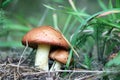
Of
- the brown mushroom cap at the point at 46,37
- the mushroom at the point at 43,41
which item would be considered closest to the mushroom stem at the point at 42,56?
the mushroom at the point at 43,41

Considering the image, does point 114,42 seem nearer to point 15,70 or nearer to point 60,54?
point 60,54

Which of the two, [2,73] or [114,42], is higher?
[114,42]

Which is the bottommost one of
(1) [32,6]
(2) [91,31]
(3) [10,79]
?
(3) [10,79]

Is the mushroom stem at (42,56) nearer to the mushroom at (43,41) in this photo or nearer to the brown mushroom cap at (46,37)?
the mushroom at (43,41)

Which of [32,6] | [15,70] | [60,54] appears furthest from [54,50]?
[32,6]

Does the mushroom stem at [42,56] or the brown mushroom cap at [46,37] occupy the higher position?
the brown mushroom cap at [46,37]

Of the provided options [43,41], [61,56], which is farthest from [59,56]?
[43,41]

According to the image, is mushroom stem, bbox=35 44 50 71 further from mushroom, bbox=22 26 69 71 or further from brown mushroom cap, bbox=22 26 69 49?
brown mushroom cap, bbox=22 26 69 49
